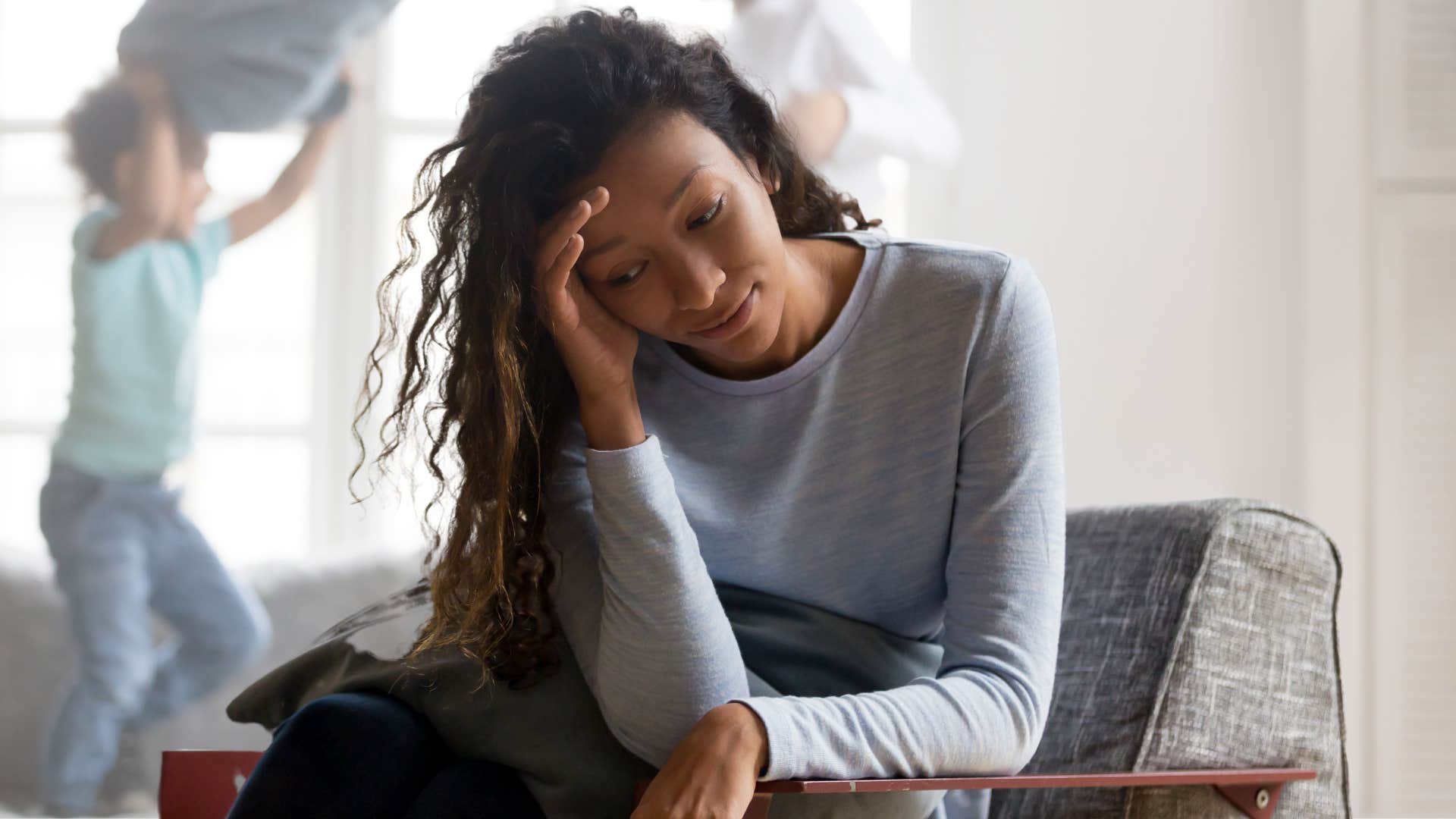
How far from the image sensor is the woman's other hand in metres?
1.05

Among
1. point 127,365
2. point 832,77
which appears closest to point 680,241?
point 832,77

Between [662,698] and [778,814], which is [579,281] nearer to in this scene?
[662,698]

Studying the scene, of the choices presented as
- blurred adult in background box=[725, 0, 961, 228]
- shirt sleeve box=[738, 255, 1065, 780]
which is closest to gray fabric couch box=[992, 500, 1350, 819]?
shirt sleeve box=[738, 255, 1065, 780]

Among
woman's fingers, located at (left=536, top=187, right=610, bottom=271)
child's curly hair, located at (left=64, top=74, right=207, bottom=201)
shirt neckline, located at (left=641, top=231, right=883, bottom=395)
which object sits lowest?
shirt neckline, located at (left=641, top=231, right=883, bottom=395)

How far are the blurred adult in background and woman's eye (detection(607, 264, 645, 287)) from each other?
4.74 feet

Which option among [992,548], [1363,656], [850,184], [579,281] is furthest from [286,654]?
[1363,656]

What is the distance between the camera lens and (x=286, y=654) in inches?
104

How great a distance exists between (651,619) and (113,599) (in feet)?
6.23

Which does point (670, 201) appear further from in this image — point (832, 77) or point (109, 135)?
point (109, 135)

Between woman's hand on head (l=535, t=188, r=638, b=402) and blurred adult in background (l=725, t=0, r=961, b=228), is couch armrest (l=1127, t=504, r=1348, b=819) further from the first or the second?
blurred adult in background (l=725, t=0, r=961, b=228)

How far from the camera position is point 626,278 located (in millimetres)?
1087

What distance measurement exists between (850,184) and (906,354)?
145 cm

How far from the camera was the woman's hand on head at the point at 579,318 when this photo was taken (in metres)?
1.05

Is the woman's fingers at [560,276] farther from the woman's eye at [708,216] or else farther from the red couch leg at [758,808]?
the red couch leg at [758,808]
